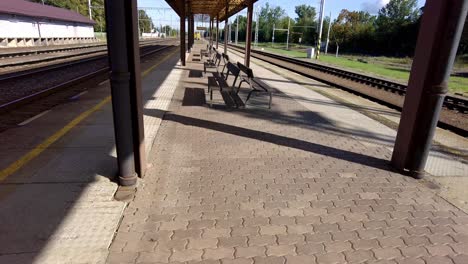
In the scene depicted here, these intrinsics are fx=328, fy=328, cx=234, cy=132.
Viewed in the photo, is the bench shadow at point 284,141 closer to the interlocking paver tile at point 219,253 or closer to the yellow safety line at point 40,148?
the yellow safety line at point 40,148

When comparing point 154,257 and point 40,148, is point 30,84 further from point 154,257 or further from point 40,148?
point 154,257

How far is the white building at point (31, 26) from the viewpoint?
34.2 meters

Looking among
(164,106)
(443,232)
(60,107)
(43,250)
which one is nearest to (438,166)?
(443,232)

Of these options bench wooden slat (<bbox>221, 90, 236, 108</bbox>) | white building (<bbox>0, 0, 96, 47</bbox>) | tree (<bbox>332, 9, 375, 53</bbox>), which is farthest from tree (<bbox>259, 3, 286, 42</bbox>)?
bench wooden slat (<bbox>221, 90, 236, 108</bbox>)

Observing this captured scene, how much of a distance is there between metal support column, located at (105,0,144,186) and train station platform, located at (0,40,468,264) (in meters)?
0.35

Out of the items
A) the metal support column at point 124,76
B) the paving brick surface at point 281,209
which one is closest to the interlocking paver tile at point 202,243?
the paving brick surface at point 281,209

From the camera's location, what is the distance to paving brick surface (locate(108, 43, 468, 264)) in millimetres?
2826

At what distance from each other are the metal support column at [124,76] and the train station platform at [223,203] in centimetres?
35

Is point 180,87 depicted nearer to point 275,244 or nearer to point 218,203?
point 218,203

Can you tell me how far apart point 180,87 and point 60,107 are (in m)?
Result: 4.30

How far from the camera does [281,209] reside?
3.48 m

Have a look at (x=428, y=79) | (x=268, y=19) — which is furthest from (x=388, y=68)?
(x=268, y=19)

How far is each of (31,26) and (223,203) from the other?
45.5m

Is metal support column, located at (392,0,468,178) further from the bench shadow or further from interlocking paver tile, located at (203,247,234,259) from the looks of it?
interlocking paver tile, located at (203,247,234,259)
